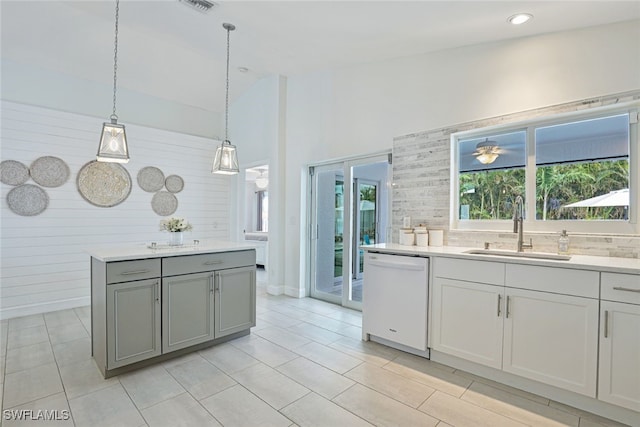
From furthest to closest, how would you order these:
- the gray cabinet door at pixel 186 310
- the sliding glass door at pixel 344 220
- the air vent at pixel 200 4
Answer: the sliding glass door at pixel 344 220 → the air vent at pixel 200 4 → the gray cabinet door at pixel 186 310

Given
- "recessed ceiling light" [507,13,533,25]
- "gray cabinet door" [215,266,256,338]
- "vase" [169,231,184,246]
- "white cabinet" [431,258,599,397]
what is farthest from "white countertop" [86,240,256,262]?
"recessed ceiling light" [507,13,533,25]

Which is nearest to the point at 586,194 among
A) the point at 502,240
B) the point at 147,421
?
the point at 502,240

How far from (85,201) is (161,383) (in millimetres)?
3179

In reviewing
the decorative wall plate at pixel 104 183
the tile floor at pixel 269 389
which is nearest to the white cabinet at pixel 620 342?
the tile floor at pixel 269 389

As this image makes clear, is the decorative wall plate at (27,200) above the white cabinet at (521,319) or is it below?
above

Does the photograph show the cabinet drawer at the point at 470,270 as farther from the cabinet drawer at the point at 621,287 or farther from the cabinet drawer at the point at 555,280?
the cabinet drawer at the point at 621,287

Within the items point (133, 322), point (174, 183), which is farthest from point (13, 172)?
point (133, 322)

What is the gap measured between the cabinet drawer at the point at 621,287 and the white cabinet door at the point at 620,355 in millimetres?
36

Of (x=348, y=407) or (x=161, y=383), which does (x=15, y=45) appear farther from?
(x=348, y=407)

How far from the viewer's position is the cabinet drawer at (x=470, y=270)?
2.35m

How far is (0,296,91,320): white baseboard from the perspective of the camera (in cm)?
376

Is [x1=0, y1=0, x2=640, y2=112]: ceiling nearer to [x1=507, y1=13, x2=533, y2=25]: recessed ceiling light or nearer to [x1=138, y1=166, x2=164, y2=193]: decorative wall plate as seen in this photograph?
[x1=507, y1=13, x2=533, y2=25]: recessed ceiling light

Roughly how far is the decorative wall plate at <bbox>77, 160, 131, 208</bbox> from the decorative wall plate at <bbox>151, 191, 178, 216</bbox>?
0.40 m

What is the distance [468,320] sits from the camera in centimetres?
248
